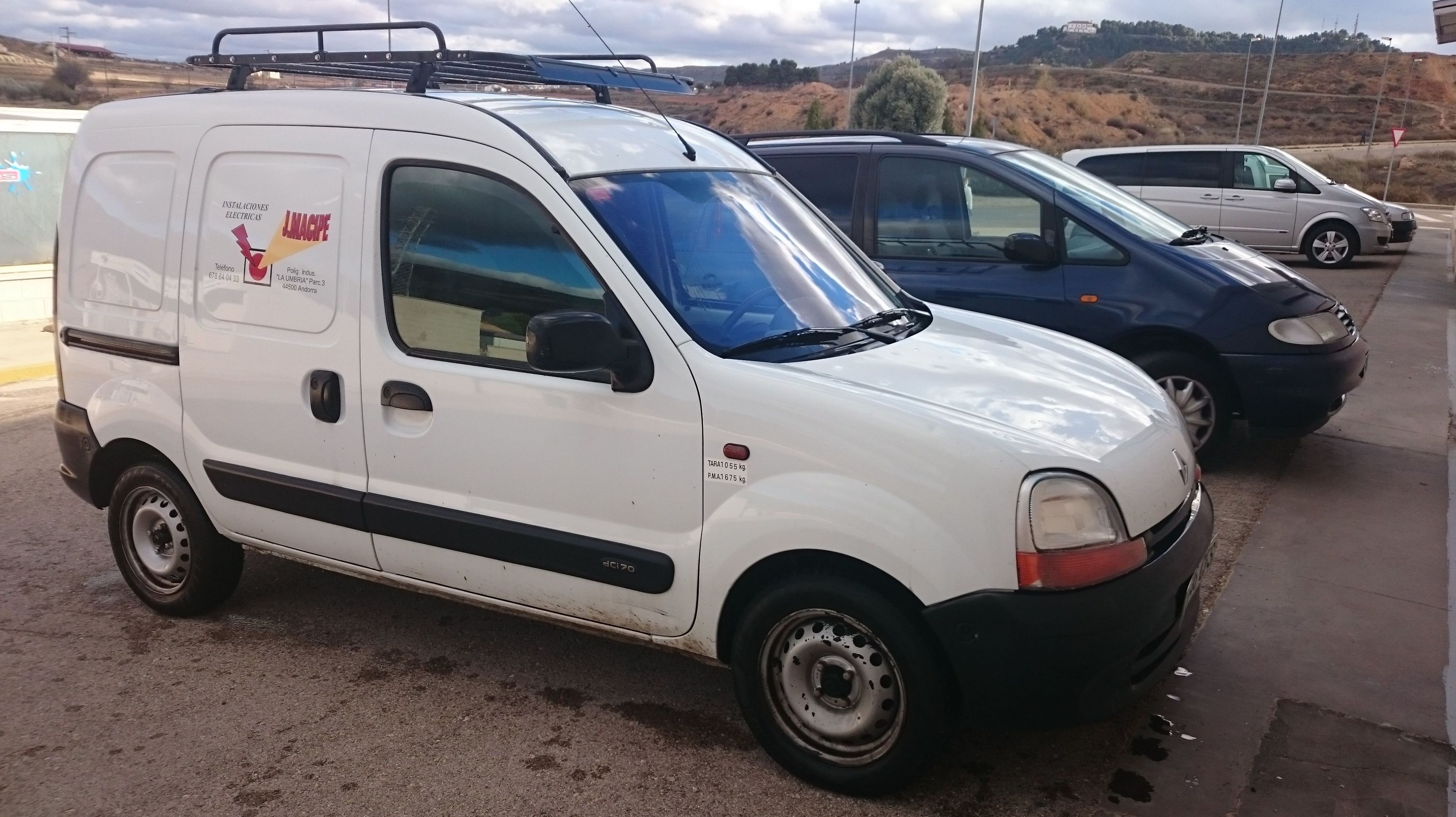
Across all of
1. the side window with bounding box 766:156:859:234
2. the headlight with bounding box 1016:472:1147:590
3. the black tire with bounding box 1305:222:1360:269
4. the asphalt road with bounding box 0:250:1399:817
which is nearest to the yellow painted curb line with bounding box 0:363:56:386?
the asphalt road with bounding box 0:250:1399:817

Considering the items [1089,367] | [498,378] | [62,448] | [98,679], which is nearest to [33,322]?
[62,448]

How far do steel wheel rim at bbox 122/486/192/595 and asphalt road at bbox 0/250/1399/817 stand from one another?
19cm

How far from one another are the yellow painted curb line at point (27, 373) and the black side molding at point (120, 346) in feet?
17.5

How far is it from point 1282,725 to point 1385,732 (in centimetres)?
31

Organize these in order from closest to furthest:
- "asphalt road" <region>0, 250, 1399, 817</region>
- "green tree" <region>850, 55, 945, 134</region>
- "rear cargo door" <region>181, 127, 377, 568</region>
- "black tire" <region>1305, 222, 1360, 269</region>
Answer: "asphalt road" <region>0, 250, 1399, 817</region>
"rear cargo door" <region>181, 127, 377, 568</region>
"black tire" <region>1305, 222, 1360, 269</region>
"green tree" <region>850, 55, 945, 134</region>

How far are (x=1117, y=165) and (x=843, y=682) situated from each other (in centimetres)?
1467

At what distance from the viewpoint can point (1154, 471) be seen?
325 cm

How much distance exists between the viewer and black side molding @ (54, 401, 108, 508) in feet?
14.9

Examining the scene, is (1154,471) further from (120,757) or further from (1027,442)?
(120,757)

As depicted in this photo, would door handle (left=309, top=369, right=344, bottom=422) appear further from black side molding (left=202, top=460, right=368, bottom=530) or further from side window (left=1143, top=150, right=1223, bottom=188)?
side window (left=1143, top=150, right=1223, bottom=188)

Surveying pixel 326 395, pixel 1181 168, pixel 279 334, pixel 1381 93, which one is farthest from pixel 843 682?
pixel 1381 93

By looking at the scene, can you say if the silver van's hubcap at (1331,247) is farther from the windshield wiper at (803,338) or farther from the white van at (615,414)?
the windshield wiper at (803,338)

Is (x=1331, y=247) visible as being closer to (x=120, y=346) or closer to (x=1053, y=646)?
(x=1053, y=646)

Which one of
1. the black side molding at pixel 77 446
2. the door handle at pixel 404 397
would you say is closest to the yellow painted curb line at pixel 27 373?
the black side molding at pixel 77 446
